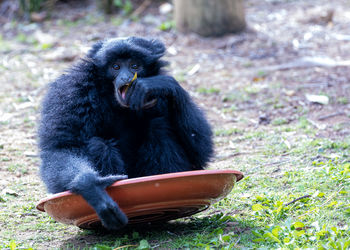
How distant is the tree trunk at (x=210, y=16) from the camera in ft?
33.9

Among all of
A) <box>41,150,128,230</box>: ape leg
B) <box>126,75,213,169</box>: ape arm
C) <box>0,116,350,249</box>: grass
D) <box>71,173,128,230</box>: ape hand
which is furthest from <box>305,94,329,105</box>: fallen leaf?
<box>71,173,128,230</box>: ape hand

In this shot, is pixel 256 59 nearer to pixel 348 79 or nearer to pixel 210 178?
pixel 348 79

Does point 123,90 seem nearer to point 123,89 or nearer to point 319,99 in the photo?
point 123,89

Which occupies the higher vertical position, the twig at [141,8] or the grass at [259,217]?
the twig at [141,8]

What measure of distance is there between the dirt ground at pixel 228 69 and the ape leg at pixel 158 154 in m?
0.79

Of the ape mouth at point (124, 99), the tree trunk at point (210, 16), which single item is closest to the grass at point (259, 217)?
the ape mouth at point (124, 99)

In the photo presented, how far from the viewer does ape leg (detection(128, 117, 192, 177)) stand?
14.4 ft

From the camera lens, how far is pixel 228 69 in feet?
29.8

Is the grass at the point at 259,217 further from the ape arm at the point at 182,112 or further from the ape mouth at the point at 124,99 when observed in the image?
the ape mouth at the point at 124,99

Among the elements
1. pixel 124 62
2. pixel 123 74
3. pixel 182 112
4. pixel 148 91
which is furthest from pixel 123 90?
pixel 182 112

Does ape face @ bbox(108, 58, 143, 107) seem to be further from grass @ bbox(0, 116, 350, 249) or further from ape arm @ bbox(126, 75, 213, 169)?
grass @ bbox(0, 116, 350, 249)

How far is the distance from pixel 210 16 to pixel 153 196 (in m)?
7.51

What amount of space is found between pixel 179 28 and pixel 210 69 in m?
2.00

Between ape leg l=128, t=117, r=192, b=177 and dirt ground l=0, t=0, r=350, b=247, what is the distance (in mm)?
791
